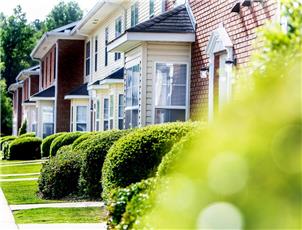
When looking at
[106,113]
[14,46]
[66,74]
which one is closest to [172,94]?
[106,113]

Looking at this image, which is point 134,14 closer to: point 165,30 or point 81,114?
point 165,30

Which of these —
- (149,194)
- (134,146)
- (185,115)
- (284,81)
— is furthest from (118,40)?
(284,81)

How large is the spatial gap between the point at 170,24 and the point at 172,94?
68.8 inches

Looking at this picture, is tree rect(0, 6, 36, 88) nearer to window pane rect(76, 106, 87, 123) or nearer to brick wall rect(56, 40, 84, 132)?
brick wall rect(56, 40, 84, 132)

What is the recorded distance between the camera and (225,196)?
155 inches

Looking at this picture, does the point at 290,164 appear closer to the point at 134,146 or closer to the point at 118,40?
the point at 134,146

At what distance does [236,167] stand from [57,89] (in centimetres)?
3395

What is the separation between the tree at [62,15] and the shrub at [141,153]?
255 ft

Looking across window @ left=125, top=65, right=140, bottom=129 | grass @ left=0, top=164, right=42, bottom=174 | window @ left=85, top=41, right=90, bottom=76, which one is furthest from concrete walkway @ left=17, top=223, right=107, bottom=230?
window @ left=85, top=41, right=90, bottom=76

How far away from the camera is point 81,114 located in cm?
3488

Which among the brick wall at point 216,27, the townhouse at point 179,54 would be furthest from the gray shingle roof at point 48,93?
the brick wall at point 216,27

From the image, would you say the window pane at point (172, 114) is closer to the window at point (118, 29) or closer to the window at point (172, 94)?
the window at point (172, 94)

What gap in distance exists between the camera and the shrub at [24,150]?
34.2m

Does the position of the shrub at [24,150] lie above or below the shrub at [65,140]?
below
